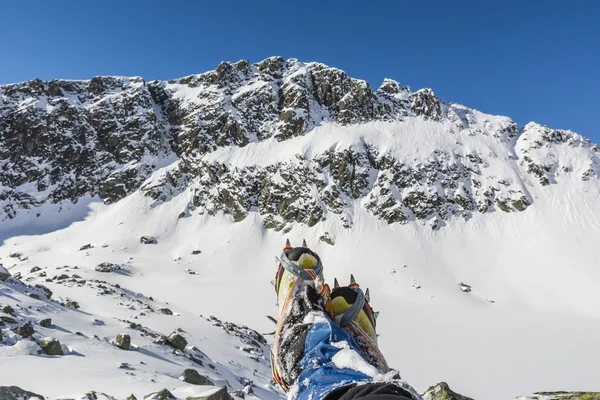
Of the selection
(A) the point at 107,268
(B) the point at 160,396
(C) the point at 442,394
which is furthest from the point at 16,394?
(A) the point at 107,268

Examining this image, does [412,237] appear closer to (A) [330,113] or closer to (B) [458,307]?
(B) [458,307]

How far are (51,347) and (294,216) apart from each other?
55.1 metres

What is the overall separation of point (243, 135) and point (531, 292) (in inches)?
2366

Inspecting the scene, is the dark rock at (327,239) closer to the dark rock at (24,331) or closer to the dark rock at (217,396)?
the dark rock at (24,331)

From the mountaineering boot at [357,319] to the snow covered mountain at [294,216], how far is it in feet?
20.7

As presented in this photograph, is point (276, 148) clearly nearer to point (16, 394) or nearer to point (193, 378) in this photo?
point (193, 378)

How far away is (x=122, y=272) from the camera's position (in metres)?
45.8

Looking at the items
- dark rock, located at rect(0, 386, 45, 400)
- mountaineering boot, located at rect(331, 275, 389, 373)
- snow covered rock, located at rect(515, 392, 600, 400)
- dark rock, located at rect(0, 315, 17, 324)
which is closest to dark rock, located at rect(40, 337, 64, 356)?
dark rock, located at rect(0, 315, 17, 324)

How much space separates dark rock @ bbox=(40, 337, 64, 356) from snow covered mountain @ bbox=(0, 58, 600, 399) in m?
0.72

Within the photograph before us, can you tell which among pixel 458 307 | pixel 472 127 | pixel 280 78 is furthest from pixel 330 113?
pixel 458 307

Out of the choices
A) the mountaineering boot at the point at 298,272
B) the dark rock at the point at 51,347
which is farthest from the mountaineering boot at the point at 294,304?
the dark rock at the point at 51,347

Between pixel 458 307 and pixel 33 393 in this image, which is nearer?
pixel 33 393

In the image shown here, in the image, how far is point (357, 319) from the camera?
4234 millimetres

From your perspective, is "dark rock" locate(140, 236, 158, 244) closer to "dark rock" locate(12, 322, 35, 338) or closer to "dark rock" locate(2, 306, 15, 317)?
"dark rock" locate(2, 306, 15, 317)
